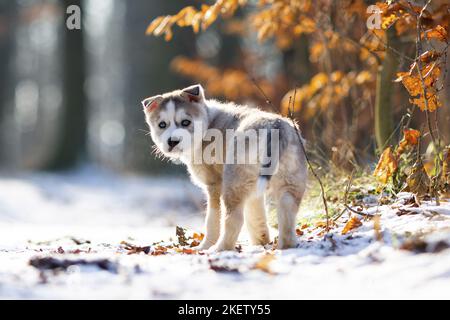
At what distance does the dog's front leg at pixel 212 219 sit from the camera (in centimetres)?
493

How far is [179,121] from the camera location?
504 centimetres

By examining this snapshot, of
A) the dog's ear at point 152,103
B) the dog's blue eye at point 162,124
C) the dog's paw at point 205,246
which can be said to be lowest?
the dog's paw at point 205,246

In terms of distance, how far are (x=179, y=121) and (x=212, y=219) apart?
0.84m

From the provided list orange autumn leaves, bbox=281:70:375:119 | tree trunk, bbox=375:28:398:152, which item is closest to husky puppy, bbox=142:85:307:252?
tree trunk, bbox=375:28:398:152

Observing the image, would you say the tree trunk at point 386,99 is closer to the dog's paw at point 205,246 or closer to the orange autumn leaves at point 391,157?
the orange autumn leaves at point 391,157

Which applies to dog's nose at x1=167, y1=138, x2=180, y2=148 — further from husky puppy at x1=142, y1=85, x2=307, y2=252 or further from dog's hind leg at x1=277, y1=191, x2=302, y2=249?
dog's hind leg at x1=277, y1=191, x2=302, y2=249

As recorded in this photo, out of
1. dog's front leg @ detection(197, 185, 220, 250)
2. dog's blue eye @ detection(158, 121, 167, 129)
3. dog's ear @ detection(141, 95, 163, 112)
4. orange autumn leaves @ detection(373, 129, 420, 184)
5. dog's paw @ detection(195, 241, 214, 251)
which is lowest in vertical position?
dog's paw @ detection(195, 241, 214, 251)

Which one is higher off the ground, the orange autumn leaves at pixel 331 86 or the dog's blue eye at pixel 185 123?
the orange autumn leaves at pixel 331 86

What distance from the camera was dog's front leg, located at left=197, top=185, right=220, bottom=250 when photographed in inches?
194

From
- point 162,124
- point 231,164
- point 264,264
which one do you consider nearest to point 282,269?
point 264,264

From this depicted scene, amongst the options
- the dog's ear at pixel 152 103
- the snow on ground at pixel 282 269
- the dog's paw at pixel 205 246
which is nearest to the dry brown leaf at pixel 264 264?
the snow on ground at pixel 282 269

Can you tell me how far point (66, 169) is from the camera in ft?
49.5

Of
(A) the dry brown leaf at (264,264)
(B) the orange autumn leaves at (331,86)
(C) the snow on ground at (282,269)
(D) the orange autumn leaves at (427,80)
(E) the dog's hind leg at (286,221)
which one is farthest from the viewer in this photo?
(B) the orange autumn leaves at (331,86)
